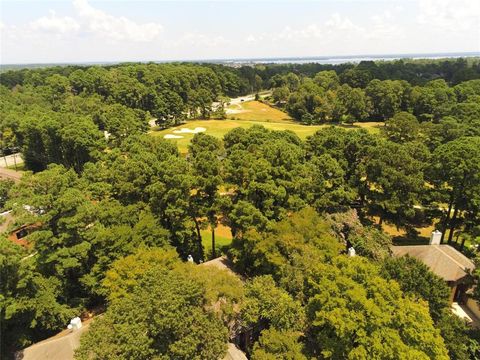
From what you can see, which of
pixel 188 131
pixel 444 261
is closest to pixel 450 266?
pixel 444 261

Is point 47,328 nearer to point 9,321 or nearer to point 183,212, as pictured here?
point 9,321

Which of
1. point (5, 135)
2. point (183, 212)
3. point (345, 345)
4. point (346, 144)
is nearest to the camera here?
point (345, 345)

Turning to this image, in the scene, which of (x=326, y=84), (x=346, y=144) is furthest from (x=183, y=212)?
(x=326, y=84)

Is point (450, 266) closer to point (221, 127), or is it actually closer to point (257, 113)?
point (221, 127)

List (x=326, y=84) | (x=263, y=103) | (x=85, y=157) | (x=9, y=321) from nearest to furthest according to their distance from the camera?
1. (x=9, y=321)
2. (x=85, y=157)
3. (x=326, y=84)
4. (x=263, y=103)

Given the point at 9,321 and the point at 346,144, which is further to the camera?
the point at 346,144

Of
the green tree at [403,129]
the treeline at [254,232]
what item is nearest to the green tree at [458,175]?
the treeline at [254,232]

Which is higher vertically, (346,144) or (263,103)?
(346,144)

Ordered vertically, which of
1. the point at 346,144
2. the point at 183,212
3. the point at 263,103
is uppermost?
the point at 346,144

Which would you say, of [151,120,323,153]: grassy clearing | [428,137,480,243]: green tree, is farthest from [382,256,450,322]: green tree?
[151,120,323,153]: grassy clearing
